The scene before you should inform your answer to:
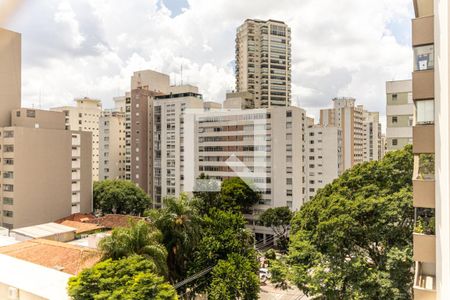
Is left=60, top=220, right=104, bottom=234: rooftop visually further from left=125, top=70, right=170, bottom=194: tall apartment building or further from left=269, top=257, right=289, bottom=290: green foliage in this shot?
left=125, top=70, right=170, bottom=194: tall apartment building

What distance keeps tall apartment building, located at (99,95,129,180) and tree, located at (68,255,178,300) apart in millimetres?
22185

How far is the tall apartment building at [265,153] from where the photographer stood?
16.0 m

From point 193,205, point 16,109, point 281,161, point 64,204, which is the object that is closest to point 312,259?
point 193,205

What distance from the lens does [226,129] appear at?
16984 millimetres

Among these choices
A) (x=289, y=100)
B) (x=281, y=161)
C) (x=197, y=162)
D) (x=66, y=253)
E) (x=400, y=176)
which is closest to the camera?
(x=400, y=176)

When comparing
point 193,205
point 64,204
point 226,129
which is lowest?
point 64,204

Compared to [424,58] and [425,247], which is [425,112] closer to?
[424,58]

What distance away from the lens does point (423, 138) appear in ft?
11.3

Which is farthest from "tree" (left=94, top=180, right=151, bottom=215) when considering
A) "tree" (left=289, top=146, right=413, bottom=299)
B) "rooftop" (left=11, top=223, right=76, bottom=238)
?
"tree" (left=289, top=146, right=413, bottom=299)

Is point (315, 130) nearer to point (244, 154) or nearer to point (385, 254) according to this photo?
point (244, 154)

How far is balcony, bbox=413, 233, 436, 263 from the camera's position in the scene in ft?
10.4

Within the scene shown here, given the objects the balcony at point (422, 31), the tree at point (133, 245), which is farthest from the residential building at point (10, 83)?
the balcony at point (422, 31)

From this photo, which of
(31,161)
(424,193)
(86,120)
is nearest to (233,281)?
(424,193)

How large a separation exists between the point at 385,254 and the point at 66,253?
218 inches
